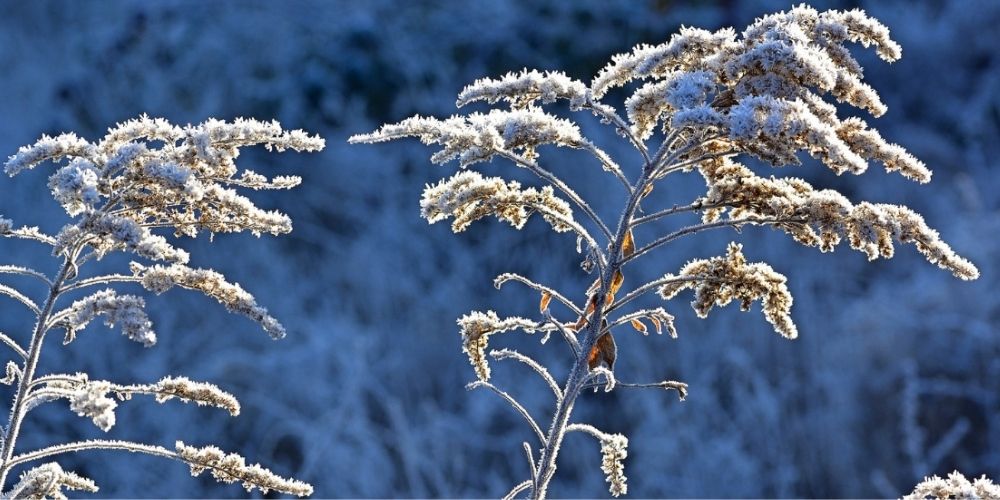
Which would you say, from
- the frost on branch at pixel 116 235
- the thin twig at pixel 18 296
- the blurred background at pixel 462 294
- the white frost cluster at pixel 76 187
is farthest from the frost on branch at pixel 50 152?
the blurred background at pixel 462 294

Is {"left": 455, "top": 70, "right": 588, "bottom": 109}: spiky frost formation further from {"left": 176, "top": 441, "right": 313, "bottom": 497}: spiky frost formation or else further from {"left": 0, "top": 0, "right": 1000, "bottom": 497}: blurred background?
{"left": 0, "top": 0, "right": 1000, "bottom": 497}: blurred background

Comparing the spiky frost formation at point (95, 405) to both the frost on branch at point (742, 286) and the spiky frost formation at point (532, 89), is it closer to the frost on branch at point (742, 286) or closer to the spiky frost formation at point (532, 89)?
the spiky frost formation at point (532, 89)

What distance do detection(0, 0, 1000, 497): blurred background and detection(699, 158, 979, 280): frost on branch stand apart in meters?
8.14

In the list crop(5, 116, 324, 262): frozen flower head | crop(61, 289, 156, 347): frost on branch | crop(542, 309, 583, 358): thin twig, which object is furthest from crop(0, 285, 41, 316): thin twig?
crop(542, 309, 583, 358): thin twig

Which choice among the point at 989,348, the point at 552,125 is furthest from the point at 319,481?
the point at 552,125

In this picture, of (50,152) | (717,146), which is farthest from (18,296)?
(717,146)

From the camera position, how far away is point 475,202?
3.98 metres

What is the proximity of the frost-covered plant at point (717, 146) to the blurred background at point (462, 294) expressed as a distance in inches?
313

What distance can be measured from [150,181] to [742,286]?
6.29 feet

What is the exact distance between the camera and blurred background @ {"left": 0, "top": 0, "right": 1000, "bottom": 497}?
11.8m

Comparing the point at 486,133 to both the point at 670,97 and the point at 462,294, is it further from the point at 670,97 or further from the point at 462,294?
the point at 462,294

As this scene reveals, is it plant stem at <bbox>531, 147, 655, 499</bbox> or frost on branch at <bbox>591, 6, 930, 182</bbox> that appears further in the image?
plant stem at <bbox>531, 147, 655, 499</bbox>

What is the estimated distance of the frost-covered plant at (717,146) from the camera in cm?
335

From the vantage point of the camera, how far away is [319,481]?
11820 millimetres
